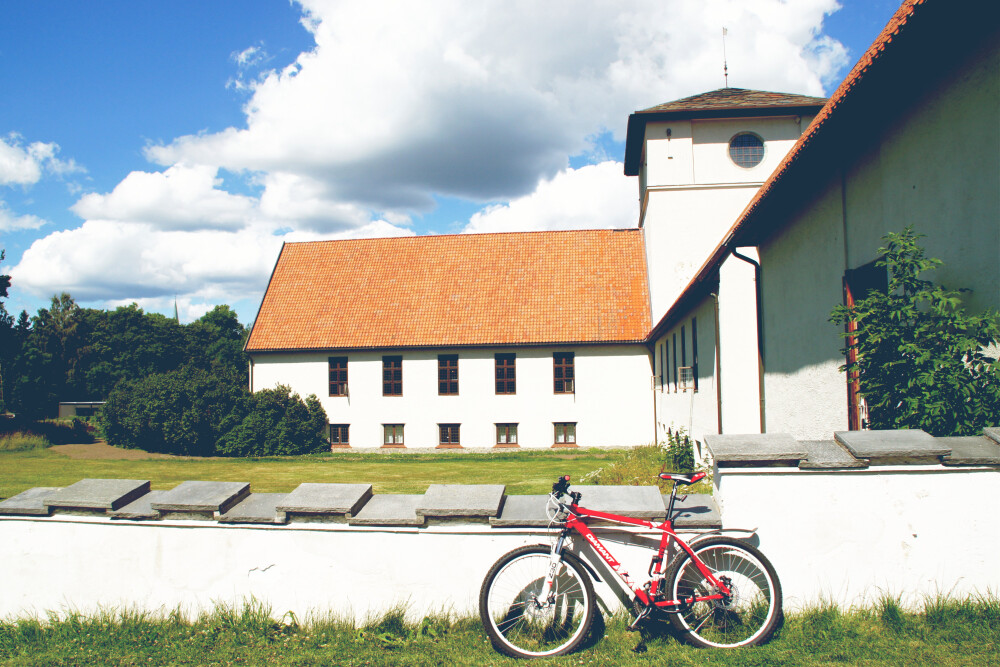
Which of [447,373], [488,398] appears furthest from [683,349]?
[447,373]

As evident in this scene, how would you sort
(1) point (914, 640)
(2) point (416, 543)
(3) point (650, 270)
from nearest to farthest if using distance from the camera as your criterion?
(1) point (914, 640) < (2) point (416, 543) < (3) point (650, 270)

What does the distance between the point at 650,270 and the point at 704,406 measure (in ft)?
43.2

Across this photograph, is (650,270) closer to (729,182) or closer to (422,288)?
(729,182)

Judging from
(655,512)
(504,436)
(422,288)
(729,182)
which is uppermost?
(729,182)

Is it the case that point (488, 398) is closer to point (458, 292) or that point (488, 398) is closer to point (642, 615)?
point (458, 292)

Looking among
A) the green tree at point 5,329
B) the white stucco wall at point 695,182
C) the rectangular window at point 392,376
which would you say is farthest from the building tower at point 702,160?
the green tree at point 5,329

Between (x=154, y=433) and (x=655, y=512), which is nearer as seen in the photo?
(x=655, y=512)

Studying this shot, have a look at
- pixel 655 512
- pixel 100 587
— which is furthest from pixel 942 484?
pixel 100 587

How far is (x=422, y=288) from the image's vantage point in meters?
29.6

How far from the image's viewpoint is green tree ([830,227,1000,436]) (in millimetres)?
4445

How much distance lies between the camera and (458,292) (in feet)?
95.6

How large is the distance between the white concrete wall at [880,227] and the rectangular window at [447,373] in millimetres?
17895

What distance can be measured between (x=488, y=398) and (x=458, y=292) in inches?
207

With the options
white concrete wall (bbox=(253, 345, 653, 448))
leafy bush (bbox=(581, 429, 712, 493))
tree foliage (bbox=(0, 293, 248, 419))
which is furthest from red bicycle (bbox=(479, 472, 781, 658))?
tree foliage (bbox=(0, 293, 248, 419))
